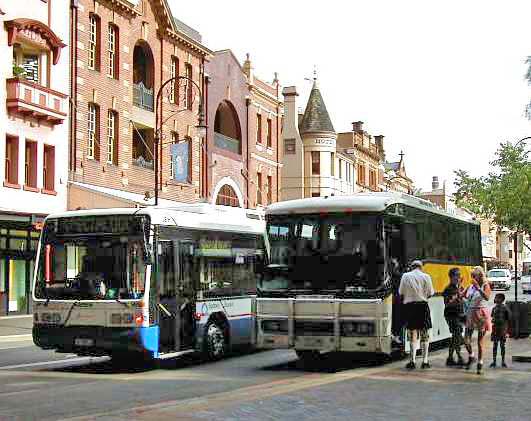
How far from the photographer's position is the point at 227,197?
155ft

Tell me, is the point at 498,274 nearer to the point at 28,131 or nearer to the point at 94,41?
the point at 94,41

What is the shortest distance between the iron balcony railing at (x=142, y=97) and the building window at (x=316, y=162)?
2564 cm

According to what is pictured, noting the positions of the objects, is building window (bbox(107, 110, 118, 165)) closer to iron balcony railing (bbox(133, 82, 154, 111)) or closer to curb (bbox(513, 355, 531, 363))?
iron balcony railing (bbox(133, 82, 154, 111))

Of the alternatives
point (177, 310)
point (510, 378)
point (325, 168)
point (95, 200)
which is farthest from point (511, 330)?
point (325, 168)

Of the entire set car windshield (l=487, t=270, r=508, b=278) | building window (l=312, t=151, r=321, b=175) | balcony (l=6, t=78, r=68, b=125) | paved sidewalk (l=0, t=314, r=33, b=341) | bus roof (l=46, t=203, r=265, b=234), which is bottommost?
paved sidewalk (l=0, t=314, r=33, b=341)

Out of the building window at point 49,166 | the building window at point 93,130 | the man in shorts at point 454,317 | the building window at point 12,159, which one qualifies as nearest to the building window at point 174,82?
the building window at point 93,130

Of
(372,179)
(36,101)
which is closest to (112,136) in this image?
(36,101)

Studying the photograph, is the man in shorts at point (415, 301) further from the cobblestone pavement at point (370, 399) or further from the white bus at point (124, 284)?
the white bus at point (124, 284)

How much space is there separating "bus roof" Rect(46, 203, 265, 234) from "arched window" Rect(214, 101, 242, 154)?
28141 millimetres

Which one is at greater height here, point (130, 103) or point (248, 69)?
point (248, 69)

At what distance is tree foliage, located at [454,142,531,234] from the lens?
32406 mm

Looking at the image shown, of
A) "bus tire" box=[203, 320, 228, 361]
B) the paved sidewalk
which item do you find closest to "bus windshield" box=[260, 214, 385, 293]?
"bus tire" box=[203, 320, 228, 361]

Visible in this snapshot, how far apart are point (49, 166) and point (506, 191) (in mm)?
17990

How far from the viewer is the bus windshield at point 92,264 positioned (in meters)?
14.5
